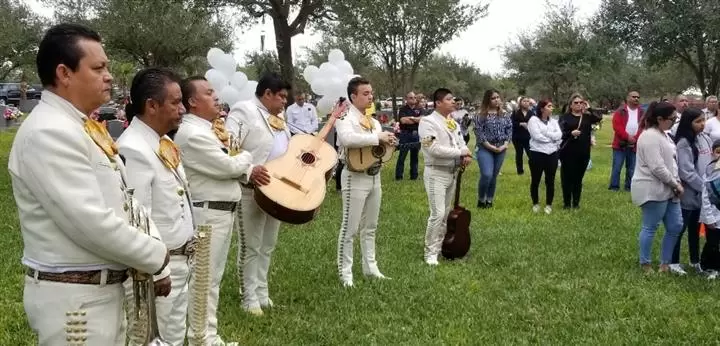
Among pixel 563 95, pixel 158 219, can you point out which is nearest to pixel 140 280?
pixel 158 219

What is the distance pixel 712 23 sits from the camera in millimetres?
18312

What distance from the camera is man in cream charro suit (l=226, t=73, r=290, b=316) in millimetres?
5141

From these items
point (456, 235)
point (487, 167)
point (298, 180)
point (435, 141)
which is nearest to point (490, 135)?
point (487, 167)

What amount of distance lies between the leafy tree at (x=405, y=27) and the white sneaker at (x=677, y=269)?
1347 centimetres

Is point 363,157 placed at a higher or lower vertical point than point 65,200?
lower

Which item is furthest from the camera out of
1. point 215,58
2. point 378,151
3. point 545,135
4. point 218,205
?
point 545,135

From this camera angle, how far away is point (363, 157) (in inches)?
236

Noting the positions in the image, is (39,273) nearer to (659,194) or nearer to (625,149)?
(659,194)

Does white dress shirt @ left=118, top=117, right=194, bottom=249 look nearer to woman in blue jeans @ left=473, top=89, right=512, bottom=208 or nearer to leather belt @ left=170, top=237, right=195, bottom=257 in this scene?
leather belt @ left=170, top=237, right=195, bottom=257

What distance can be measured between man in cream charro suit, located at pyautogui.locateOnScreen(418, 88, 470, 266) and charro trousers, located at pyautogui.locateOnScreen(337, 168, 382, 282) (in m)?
0.91

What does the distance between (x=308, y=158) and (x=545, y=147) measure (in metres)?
5.94

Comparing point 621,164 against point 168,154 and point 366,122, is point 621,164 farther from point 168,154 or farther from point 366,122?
point 168,154

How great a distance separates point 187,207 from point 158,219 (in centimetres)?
19

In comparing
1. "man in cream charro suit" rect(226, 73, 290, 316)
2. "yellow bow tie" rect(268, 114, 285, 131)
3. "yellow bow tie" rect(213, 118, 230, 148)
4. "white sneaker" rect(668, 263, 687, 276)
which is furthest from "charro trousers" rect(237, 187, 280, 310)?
"white sneaker" rect(668, 263, 687, 276)
